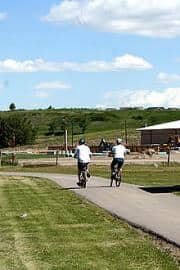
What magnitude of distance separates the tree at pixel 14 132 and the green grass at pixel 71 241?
347 ft

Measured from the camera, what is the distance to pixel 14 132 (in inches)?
4958

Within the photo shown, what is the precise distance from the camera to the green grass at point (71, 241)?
10.7 m

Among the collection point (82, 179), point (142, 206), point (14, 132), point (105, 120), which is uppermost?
point (105, 120)

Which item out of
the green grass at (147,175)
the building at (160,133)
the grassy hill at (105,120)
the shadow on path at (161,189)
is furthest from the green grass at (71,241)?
the grassy hill at (105,120)

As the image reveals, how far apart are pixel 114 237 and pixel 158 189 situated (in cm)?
1222

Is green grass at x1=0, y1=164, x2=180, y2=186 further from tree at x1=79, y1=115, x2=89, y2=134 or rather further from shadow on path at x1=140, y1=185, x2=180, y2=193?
tree at x1=79, y1=115, x2=89, y2=134

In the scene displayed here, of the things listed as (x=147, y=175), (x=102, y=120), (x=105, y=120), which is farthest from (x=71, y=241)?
(x=102, y=120)

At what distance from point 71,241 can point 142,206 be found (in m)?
6.31

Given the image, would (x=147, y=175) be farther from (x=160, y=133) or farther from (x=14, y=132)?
(x=14, y=132)

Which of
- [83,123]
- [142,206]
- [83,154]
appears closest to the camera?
[142,206]

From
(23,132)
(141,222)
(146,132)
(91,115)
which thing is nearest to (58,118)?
(91,115)

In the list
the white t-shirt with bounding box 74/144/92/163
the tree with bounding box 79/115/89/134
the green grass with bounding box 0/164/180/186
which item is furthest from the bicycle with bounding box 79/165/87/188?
the tree with bounding box 79/115/89/134

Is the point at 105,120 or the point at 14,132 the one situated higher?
the point at 105,120

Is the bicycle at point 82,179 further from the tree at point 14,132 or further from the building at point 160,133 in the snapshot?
the tree at point 14,132
